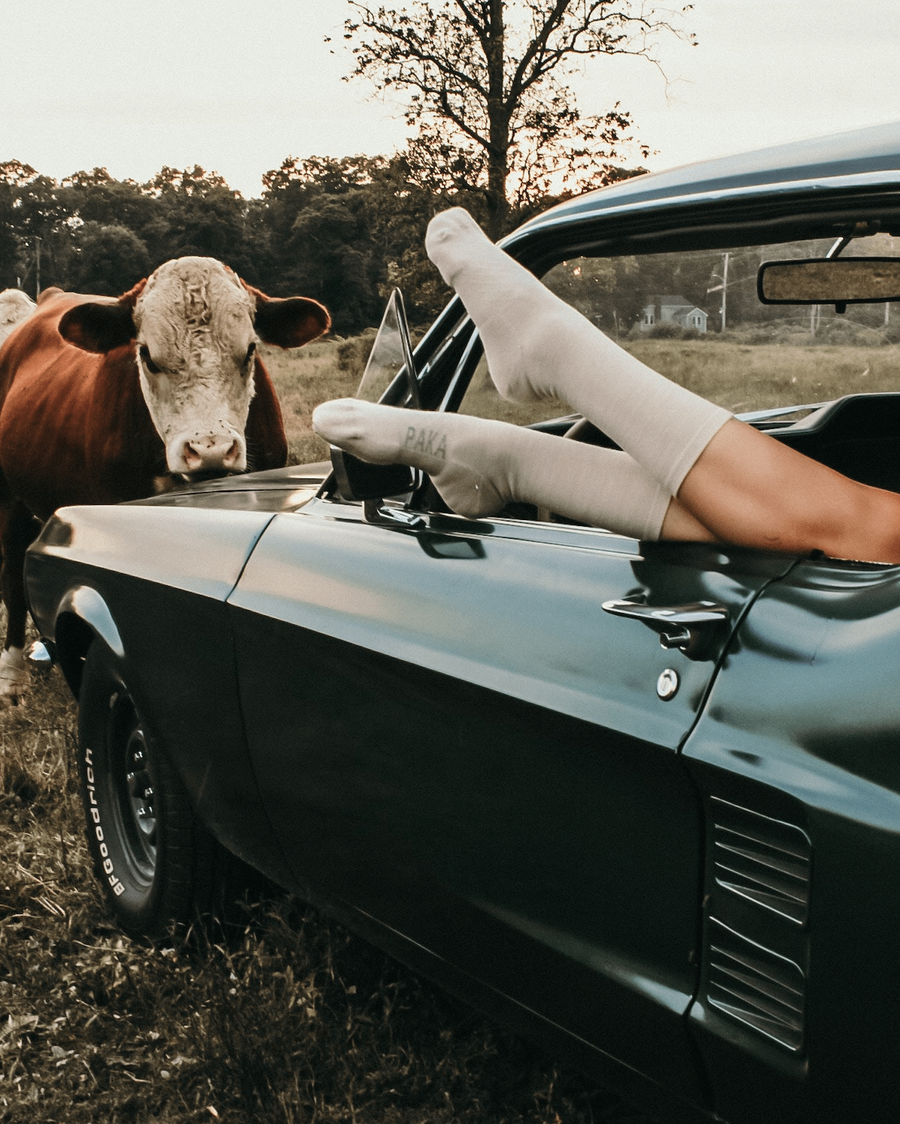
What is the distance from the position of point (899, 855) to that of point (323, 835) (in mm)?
1146

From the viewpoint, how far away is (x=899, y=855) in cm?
111

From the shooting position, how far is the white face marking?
4.94 meters

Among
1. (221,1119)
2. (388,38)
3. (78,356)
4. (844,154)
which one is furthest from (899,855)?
(388,38)

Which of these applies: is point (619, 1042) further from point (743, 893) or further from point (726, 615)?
point (726, 615)

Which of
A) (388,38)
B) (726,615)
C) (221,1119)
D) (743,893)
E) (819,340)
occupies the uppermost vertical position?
(388,38)

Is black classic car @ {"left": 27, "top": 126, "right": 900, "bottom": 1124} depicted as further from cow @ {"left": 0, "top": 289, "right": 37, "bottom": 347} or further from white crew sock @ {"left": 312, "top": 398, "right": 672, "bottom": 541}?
cow @ {"left": 0, "top": 289, "right": 37, "bottom": 347}

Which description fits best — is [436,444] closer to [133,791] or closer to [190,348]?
[133,791]

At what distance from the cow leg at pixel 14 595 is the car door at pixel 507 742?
3755 mm

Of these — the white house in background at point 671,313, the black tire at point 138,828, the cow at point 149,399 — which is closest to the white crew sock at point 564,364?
the white house in background at point 671,313

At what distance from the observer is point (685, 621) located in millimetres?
1318

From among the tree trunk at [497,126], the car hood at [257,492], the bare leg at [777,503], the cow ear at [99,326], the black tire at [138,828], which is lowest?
the black tire at [138,828]

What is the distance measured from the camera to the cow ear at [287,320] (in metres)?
5.39

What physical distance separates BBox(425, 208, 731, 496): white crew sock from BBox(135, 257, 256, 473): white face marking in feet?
→ 10.1

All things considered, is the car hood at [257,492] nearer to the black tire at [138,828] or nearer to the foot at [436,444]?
the black tire at [138,828]
